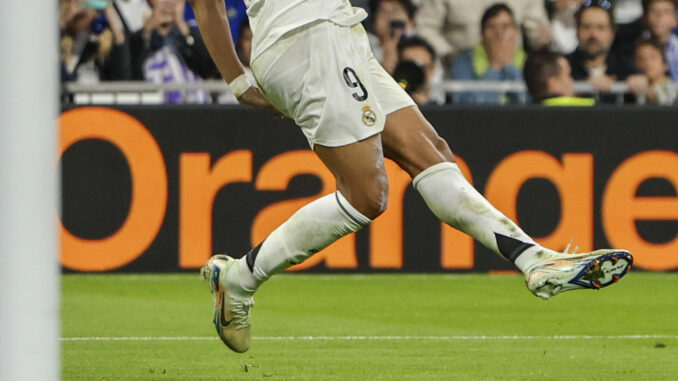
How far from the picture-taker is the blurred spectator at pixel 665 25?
35.1ft

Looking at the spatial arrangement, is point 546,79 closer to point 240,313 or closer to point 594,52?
point 594,52

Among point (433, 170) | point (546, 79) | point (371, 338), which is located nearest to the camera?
point (433, 170)

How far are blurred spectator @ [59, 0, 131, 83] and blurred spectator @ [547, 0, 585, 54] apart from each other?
11.9 feet

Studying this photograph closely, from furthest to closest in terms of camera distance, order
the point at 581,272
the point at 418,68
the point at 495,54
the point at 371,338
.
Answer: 1. the point at 495,54
2. the point at 418,68
3. the point at 371,338
4. the point at 581,272

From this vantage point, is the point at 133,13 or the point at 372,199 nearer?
the point at 372,199

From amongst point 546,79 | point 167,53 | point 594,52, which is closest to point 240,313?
point 546,79

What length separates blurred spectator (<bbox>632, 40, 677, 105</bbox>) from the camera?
398 inches

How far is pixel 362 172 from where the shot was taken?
4.35 m

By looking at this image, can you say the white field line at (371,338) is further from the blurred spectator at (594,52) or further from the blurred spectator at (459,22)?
the blurred spectator at (459,22)

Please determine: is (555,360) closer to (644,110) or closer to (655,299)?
(655,299)

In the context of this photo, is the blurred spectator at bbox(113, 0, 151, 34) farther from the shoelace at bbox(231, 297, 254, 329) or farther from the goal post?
the goal post

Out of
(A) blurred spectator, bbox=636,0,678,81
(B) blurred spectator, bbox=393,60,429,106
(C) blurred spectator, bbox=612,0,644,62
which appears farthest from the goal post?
(A) blurred spectator, bbox=636,0,678,81

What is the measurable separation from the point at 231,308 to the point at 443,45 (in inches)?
248

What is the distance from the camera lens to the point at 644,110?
9242 mm
